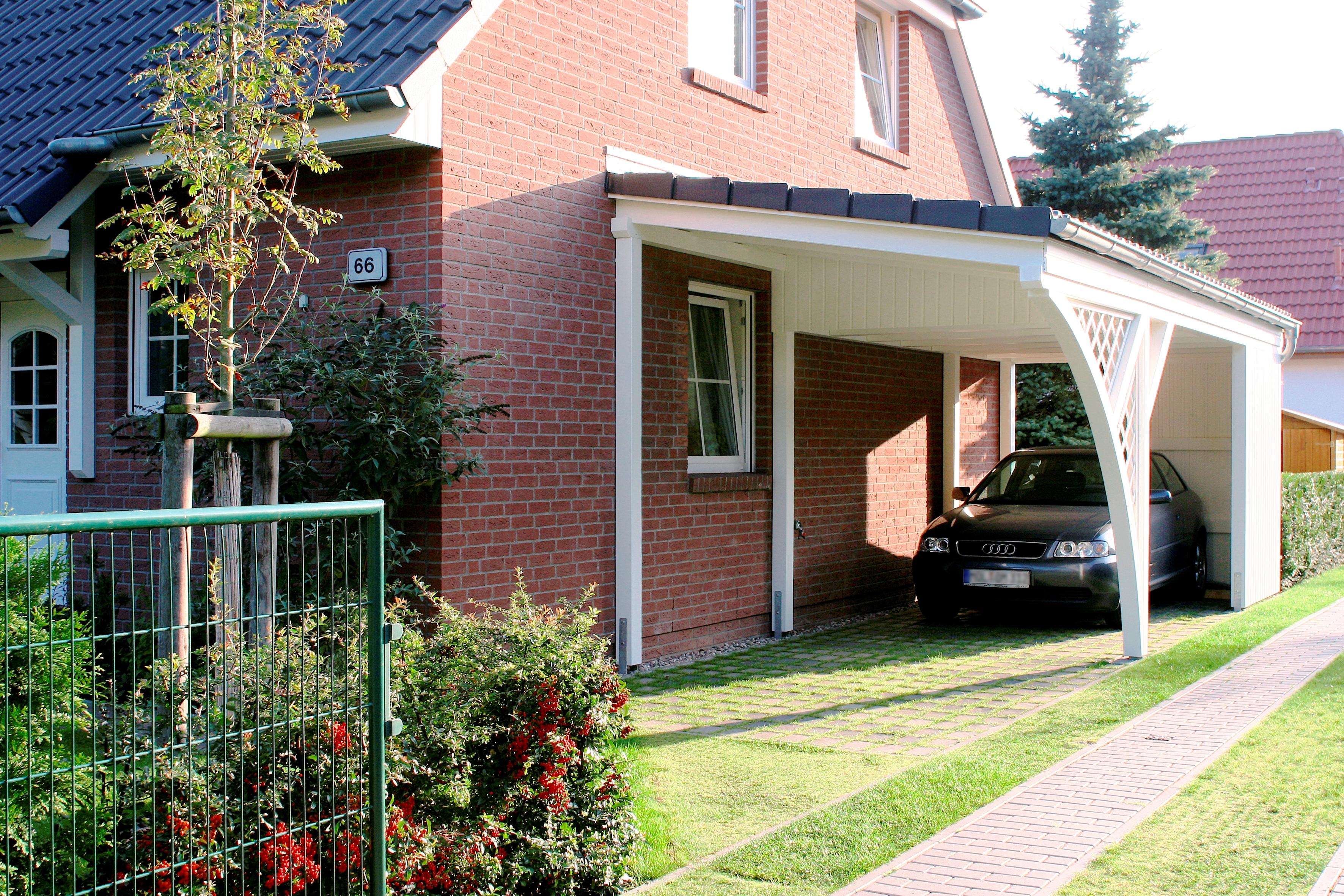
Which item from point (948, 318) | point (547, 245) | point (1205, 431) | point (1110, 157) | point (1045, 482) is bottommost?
point (1045, 482)

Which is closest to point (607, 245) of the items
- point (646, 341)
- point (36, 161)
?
point (646, 341)

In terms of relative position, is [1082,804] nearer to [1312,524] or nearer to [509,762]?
[509,762]

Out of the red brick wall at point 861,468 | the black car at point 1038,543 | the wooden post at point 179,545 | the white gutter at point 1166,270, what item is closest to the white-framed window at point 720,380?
the red brick wall at point 861,468

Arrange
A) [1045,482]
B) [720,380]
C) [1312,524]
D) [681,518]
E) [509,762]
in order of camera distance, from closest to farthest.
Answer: [509,762], [681,518], [720,380], [1045,482], [1312,524]

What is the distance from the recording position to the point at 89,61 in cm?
894

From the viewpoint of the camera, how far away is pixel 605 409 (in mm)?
8609

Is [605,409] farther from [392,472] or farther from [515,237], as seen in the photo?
[392,472]

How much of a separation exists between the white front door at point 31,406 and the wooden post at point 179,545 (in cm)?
475

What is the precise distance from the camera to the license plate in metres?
10.6

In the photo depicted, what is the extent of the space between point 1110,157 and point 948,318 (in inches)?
437

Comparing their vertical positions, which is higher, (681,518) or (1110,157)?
(1110,157)

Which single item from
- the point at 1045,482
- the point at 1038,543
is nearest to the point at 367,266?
the point at 1038,543

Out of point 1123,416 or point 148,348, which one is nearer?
point 148,348

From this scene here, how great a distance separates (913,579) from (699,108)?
4726mm
